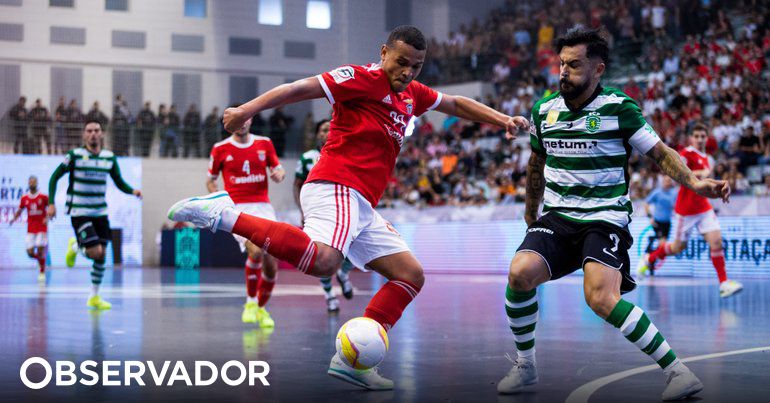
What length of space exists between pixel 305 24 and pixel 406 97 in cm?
2709

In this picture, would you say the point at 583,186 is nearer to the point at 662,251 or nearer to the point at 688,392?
the point at 688,392

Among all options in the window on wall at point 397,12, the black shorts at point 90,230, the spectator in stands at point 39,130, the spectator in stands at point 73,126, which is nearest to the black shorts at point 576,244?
the black shorts at point 90,230

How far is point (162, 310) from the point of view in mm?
11648

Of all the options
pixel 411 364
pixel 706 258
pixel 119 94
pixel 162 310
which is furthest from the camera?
pixel 119 94

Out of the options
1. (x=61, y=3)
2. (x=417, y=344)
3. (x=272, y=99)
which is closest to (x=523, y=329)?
(x=272, y=99)

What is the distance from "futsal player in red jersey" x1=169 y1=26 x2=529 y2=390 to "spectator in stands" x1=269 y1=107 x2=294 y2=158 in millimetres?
26578

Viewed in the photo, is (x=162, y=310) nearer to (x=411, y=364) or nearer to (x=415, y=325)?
(x=415, y=325)

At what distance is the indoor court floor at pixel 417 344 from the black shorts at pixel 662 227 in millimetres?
4076

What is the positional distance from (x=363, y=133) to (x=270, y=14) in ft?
92.6

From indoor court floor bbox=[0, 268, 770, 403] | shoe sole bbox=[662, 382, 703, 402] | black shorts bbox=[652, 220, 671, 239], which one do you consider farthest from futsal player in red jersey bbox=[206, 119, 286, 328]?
black shorts bbox=[652, 220, 671, 239]

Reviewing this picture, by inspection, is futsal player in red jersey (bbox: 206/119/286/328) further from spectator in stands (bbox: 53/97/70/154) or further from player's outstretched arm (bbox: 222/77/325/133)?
spectator in stands (bbox: 53/97/70/154)

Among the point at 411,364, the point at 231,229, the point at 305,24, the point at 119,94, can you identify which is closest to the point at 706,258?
the point at 411,364

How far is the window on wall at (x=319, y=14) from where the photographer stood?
1239 inches

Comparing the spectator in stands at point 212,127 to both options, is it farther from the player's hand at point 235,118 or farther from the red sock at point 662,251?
the player's hand at point 235,118
